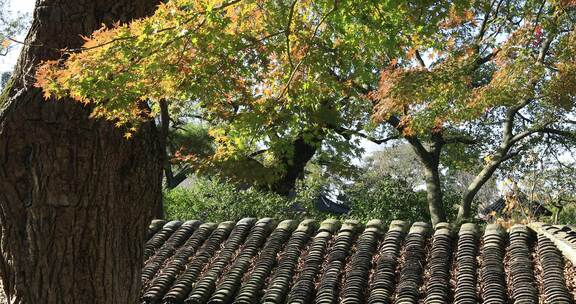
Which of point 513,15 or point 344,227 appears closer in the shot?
point 344,227

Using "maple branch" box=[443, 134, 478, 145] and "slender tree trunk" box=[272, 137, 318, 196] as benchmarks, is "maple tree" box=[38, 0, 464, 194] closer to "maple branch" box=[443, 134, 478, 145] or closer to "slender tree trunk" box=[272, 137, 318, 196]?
"slender tree trunk" box=[272, 137, 318, 196]

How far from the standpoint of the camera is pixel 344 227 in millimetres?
5934

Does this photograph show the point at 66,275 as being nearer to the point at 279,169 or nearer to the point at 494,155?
the point at 279,169

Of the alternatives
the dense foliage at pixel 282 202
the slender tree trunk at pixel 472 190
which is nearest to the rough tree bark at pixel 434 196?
the dense foliage at pixel 282 202

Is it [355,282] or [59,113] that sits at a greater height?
[59,113]

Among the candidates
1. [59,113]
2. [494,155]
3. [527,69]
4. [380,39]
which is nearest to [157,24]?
[59,113]

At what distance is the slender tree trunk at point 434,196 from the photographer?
1623cm

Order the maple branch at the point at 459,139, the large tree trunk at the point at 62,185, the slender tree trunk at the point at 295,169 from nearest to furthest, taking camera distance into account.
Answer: the large tree trunk at the point at 62,185 < the slender tree trunk at the point at 295,169 < the maple branch at the point at 459,139

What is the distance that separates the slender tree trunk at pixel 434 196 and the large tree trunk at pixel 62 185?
12.6 meters

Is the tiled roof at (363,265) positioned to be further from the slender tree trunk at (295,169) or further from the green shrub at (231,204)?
the slender tree trunk at (295,169)

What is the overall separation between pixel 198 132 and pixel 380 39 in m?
14.4

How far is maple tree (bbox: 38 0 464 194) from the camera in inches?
154

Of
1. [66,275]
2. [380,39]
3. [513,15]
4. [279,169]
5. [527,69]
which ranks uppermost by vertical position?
[513,15]

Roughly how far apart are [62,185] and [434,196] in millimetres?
13427
